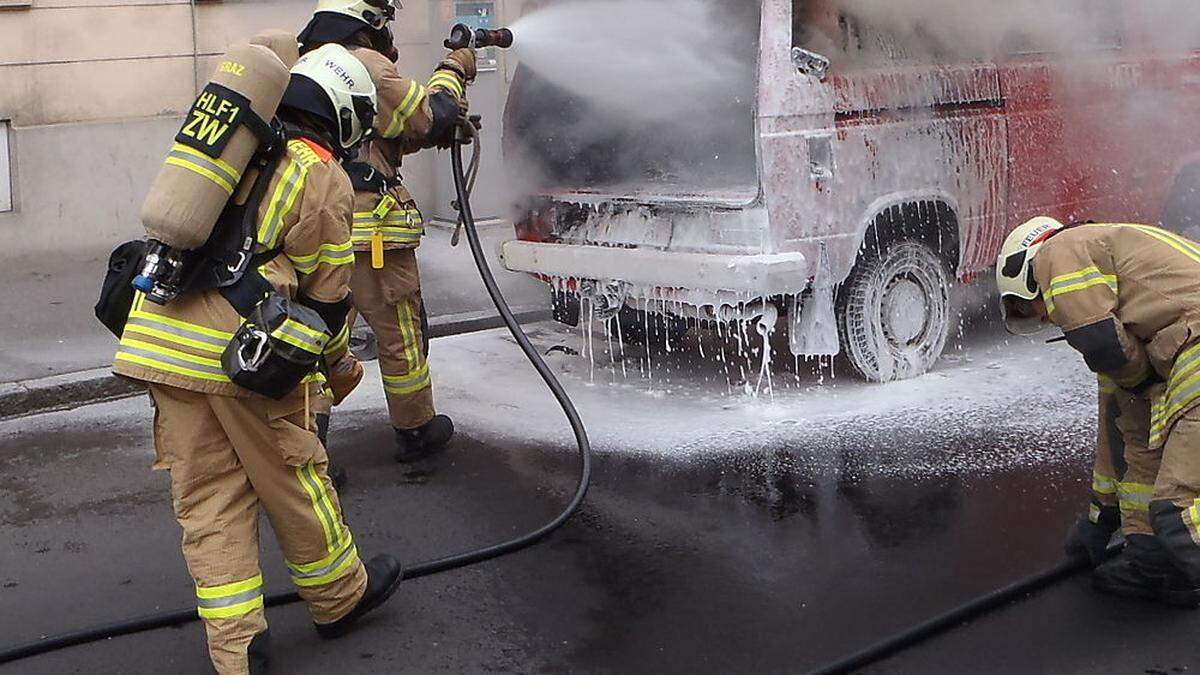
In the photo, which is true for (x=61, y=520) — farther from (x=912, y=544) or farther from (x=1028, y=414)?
(x=1028, y=414)

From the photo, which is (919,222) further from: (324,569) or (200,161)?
(200,161)

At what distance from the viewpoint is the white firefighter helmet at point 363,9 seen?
17.3 ft

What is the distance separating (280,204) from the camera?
368 cm

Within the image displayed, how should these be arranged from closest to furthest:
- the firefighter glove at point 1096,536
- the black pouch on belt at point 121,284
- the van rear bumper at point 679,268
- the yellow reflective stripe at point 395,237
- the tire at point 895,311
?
the black pouch on belt at point 121,284 < the firefighter glove at point 1096,536 < the yellow reflective stripe at point 395,237 < the van rear bumper at point 679,268 < the tire at point 895,311

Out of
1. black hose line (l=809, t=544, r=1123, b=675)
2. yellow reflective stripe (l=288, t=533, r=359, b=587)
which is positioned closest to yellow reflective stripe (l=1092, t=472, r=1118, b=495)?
black hose line (l=809, t=544, r=1123, b=675)

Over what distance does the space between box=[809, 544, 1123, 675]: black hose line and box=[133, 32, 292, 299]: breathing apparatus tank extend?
6.38ft

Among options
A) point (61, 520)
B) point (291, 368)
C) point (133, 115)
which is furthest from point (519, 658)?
point (133, 115)

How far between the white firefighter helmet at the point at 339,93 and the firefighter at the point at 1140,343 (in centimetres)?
195

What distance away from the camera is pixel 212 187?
138 inches

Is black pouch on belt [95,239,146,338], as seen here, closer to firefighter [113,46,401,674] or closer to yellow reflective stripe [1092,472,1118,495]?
firefighter [113,46,401,674]

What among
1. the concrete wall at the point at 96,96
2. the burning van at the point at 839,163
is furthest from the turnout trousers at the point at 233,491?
the concrete wall at the point at 96,96

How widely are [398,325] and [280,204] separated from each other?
1.91m

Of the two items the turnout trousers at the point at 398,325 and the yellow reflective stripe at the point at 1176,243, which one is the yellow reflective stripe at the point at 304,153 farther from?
the yellow reflective stripe at the point at 1176,243

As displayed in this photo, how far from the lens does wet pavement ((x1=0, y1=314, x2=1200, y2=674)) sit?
13.1ft
